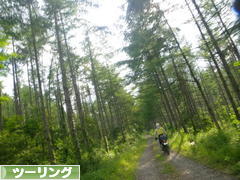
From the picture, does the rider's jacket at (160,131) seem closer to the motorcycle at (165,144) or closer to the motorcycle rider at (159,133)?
the motorcycle rider at (159,133)

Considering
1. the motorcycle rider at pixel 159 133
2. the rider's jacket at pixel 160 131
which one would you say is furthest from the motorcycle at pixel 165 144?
the rider's jacket at pixel 160 131

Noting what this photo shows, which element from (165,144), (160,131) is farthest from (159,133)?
(165,144)

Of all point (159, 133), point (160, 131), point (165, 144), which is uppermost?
point (160, 131)

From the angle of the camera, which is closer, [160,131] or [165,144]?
[165,144]

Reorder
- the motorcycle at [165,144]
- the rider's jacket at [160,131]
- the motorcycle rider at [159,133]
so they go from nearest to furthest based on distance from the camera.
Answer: the motorcycle at [165,144], the motorcycle rider at [159,133], the rider's jacket at [160,131]

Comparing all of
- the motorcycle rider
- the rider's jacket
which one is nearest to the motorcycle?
the motorcycle rider

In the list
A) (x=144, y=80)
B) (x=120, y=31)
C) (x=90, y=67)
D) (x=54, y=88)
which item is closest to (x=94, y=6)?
(x=120, y=31)

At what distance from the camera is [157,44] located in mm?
12367

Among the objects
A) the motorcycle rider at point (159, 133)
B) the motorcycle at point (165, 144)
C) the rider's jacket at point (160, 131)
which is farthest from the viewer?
the rider's jacket at point (160, 131)

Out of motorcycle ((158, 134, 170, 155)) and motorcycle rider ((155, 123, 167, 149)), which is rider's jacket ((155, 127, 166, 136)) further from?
motorcycle ((158, 134, 170, 155))

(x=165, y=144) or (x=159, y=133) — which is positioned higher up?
(x=159, y=133)

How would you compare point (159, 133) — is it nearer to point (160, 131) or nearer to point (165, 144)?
point (160, 131)

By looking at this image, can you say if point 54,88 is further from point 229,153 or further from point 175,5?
point 229,153

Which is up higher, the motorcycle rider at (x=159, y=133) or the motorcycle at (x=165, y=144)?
the motorcycle rider at (x=159, y=133)
